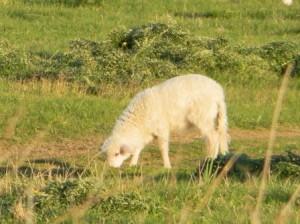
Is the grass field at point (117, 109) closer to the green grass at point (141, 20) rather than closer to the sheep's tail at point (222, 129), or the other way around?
the green grass at point (141, 20)

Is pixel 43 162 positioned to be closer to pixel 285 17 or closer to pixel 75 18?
pixel 75 18

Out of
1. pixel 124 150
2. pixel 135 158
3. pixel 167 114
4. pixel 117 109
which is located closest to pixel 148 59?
pixel 117 109

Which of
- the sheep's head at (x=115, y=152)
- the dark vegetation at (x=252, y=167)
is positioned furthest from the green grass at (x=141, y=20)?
the dark vegetation at (x=252, y=167)

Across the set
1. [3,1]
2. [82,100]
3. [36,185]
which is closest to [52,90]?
[82,100]

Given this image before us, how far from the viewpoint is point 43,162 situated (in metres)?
12.0

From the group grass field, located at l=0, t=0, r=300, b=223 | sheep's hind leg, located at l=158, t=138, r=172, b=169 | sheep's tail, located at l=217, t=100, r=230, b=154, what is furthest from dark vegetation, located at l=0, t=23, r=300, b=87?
sheep's hind leg, located at l=158, t=138, r=172, b=169

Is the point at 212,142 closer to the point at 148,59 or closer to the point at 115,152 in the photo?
the point at 115,152

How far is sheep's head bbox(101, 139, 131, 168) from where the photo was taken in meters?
11.7

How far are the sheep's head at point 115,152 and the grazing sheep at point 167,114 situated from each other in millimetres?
14

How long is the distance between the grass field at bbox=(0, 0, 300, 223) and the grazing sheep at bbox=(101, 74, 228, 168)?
1.13 ft

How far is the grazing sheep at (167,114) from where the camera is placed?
477 inches

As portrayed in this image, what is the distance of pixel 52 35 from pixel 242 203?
1480 cm

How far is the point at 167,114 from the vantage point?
12.3 meters

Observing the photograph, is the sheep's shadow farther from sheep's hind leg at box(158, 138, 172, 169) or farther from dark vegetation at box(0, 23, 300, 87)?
dark vegetation at box(0, 23, 300, 87)
